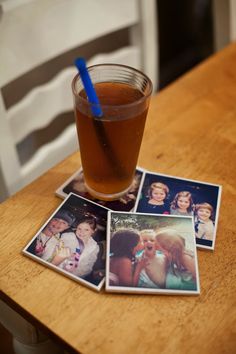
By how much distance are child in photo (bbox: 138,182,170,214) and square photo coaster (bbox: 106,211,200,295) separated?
0.02 meters

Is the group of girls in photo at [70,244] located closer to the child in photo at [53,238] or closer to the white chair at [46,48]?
the child in photo at [53,238]

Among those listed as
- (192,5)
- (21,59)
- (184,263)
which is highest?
(21,59)

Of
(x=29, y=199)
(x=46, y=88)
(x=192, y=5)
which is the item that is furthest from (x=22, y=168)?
(x=192, y=5)

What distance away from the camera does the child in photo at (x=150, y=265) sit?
0.56 m

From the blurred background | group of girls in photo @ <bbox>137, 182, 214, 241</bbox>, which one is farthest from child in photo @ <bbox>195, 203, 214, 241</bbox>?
the blurred background

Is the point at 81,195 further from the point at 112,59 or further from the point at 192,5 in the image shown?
the point at 192,5

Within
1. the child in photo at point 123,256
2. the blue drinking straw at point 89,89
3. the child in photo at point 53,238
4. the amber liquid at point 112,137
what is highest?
the blue drinking straw at point 89,89

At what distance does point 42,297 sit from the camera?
1.81 ft

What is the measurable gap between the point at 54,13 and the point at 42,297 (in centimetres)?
58

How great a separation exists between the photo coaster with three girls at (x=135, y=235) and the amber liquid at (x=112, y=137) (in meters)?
0.04

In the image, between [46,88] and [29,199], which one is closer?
[29,199]

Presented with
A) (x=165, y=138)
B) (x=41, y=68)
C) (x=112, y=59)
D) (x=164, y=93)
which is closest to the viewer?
(x=165, y=138)

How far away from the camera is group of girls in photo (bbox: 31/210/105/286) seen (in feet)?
1.92

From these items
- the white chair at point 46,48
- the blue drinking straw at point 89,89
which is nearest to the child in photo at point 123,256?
the blue drinking straw at point 89,89
